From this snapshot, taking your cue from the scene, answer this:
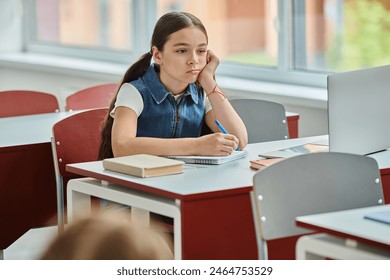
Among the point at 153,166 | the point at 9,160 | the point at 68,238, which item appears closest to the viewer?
the point at 68,238

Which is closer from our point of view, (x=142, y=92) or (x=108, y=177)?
(x=108, y=177)

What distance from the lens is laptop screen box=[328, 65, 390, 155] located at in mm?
2596

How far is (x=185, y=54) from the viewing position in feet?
10.1

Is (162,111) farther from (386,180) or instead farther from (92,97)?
(92,97)

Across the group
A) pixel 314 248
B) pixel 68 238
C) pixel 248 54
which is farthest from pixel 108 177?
pixel 248 54

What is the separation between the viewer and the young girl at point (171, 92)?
10.0 ft

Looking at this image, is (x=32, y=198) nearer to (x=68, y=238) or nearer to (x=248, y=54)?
(x=248, y=54)

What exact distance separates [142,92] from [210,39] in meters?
2.19

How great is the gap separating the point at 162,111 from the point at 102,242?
6.49 ft

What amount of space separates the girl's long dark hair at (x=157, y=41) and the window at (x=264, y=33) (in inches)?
57.4

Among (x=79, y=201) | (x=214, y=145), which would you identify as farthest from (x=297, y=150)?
(x=79, y=201)

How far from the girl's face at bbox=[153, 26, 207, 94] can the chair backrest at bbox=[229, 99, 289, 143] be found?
0.49 m

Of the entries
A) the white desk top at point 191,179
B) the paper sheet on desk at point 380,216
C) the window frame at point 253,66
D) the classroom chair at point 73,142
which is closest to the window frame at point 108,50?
the window frame at point 253,66

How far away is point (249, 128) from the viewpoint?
11.6 feet
